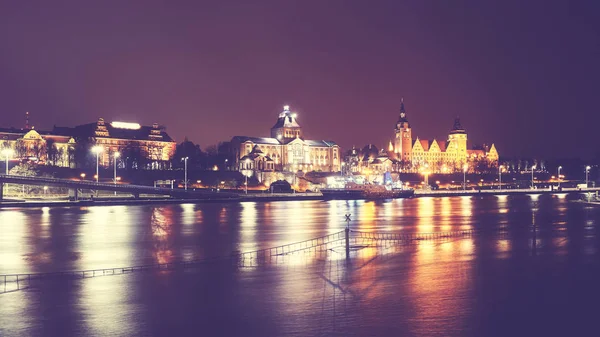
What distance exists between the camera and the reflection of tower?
582 ft

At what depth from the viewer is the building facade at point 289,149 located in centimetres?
13750

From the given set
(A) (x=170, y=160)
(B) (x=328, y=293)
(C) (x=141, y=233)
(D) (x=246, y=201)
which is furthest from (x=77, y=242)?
(A) (x=170, y=160)

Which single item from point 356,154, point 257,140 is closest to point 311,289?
point 257,140

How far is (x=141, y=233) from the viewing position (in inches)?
1515

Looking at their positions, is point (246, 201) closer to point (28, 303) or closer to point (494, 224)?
point (494, 224)

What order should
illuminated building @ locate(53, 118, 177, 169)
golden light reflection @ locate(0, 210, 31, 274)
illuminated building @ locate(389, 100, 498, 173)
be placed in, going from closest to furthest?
1. golden light reflection @ locate(0, 210, 31, 274)
2. illuminated building @ locate(53, 118, 177, 169)
3. illuminated building @ locate(389, 100, 498, 173)

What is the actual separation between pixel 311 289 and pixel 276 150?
125m

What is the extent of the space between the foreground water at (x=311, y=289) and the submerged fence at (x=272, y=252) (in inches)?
38.4

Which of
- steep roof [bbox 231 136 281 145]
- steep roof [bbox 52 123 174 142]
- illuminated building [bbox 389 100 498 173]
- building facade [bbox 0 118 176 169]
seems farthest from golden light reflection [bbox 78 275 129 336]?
illuminated building [bbox 389 100 498 173]

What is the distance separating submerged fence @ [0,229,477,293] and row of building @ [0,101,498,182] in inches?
3328

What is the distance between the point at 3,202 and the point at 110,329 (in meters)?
58.0

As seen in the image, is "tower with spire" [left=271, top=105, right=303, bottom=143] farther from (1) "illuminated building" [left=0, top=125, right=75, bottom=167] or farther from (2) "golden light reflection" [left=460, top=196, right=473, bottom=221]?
(2) "golden light reflection" [left=460, top=196, right=473, bottom=221]

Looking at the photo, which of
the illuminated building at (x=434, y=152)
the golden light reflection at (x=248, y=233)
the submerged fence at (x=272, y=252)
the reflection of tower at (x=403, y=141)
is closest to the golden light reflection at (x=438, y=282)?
the submerged fence at (x=272, y=252)

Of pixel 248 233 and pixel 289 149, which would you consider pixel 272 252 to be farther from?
pixel 289 149
